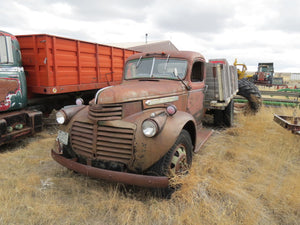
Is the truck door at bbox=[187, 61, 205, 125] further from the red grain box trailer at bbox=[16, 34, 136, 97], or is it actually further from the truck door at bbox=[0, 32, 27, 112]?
the truck door at bbox=[0, 32, 27, 112]

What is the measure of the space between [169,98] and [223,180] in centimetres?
142

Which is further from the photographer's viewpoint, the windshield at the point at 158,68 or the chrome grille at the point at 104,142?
the windshield at the point at 158,68

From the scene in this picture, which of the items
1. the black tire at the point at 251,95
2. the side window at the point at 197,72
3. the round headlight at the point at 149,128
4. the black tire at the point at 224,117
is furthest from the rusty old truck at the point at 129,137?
the black tire at the point at 251,95

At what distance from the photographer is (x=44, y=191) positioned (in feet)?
9.36

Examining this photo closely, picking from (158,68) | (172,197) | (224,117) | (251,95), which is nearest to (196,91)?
(158,68)

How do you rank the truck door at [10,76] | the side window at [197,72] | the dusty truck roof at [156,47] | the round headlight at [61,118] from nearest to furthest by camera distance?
the round headlight at [61,118]
the side window at [197,72]
the truck door at [10,76]
the dusty truck roof at [156,47]

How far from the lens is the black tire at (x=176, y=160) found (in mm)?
2541

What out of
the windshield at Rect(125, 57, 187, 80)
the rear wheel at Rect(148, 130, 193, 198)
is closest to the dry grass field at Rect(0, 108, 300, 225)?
the rear wheel at Rect(148, 130, 193, 198)

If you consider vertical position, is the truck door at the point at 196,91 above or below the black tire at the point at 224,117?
above

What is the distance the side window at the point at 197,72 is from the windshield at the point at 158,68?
1.12ft

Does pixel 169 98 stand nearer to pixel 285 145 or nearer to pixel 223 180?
pixel 223 180

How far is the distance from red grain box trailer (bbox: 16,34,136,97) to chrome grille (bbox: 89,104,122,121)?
213cm

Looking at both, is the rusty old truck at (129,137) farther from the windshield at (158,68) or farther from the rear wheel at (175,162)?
the windshield at (158,68)

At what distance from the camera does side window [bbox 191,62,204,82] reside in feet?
13.7
